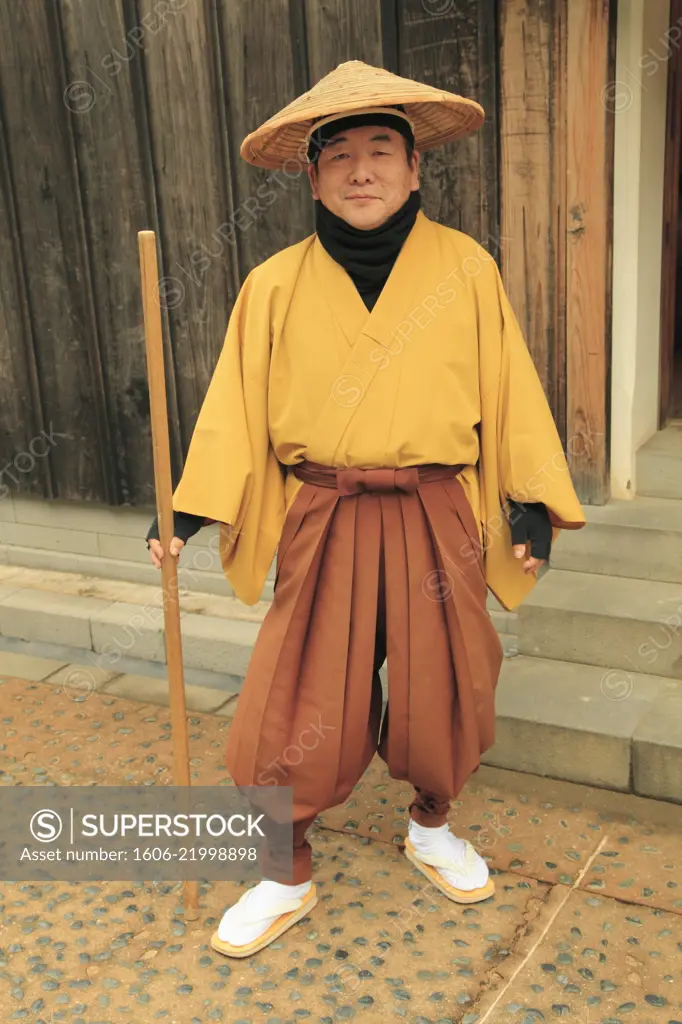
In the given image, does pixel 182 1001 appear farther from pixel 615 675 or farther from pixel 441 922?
pixel 615 675

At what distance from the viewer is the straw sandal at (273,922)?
297cm

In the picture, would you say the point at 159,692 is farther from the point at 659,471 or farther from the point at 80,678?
the point at 659,471

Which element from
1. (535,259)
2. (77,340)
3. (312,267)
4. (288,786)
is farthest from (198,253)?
(288,786)

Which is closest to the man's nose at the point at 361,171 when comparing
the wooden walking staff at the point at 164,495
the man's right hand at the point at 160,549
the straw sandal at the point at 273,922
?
the wooden walking staff at the point at 164,495

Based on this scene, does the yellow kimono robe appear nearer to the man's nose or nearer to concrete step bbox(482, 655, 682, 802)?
the man's nose

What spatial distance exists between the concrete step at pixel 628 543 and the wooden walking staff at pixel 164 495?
1909 mm

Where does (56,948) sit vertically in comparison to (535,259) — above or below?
below

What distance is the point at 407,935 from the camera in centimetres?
303

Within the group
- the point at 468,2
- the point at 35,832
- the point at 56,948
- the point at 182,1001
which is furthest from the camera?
the point at 468,2

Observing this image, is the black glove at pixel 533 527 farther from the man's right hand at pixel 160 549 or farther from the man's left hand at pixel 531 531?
the man's right hand at pixel 160 549

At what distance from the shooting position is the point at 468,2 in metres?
3.94

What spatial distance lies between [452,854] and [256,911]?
616 mm

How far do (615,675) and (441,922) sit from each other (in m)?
1.27

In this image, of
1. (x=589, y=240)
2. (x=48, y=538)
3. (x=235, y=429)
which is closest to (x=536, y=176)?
(x=589, y=240)
